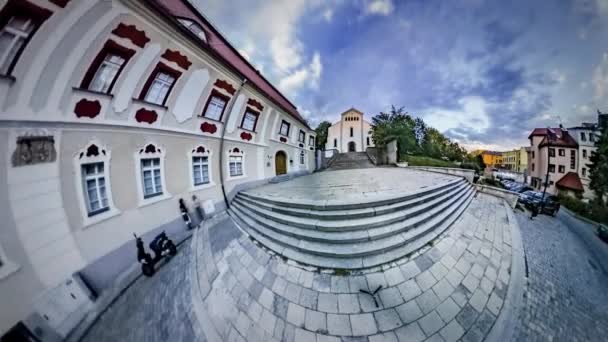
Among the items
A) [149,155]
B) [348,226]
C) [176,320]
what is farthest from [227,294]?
[149,155]

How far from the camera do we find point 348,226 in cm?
330

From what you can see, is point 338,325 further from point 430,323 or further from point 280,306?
point 430,323

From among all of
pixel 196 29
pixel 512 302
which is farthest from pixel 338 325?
pixel 196 29

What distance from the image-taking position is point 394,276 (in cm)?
267

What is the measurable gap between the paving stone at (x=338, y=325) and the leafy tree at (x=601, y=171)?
21260mm

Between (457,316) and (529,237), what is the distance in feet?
16.2

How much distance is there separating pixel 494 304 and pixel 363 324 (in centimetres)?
217

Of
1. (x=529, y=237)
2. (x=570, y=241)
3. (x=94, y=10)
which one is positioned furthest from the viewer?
(x=570, y=241)

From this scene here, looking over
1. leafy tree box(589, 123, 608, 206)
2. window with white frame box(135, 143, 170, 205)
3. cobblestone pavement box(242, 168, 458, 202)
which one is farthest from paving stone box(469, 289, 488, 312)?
leafy tree box(589, 123, 608, 206)

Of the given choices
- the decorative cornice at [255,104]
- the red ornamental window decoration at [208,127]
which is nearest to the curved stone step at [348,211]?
the red ornamental window decoration at [208,127]

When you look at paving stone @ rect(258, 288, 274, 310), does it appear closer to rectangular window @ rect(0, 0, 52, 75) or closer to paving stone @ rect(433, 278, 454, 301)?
paving stone @ rect(433, 278, 454, 301)

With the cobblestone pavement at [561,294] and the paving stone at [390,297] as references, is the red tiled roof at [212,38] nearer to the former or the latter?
the paving stone at [390,297]

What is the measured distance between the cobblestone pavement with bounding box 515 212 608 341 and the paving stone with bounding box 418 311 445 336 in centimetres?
110

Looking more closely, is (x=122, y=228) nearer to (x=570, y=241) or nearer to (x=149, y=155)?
(x=149, y=155)
